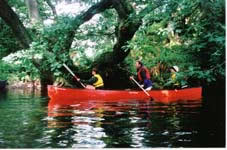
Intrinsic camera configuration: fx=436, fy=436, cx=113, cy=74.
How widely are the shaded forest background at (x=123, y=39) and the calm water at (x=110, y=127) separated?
113 centimetres

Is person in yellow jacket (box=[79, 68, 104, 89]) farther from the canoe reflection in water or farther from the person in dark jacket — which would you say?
the person in dark jacket

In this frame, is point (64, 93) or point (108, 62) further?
point (108, 62)

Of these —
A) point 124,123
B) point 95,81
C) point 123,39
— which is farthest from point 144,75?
point 124,123

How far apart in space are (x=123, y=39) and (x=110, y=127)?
10484 mm

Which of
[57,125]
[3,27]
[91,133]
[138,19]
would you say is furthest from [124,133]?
[3,27]

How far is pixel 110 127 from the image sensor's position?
9.88 m

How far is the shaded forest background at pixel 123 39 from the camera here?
11.0 m

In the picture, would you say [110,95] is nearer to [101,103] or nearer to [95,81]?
[101,103]

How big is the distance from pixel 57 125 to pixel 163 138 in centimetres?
290

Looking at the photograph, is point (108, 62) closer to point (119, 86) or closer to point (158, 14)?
point (119, 86)

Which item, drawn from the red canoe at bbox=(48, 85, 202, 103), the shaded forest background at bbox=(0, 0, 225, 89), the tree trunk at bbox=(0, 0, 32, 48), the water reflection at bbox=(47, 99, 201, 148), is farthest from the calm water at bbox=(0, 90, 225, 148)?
the tree trunk at bbox=(0, 0, 32, 48)

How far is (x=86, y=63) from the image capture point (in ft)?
75.9

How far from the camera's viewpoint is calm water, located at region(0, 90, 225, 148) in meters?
7.98

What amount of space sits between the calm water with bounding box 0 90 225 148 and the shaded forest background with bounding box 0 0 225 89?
1.13m
